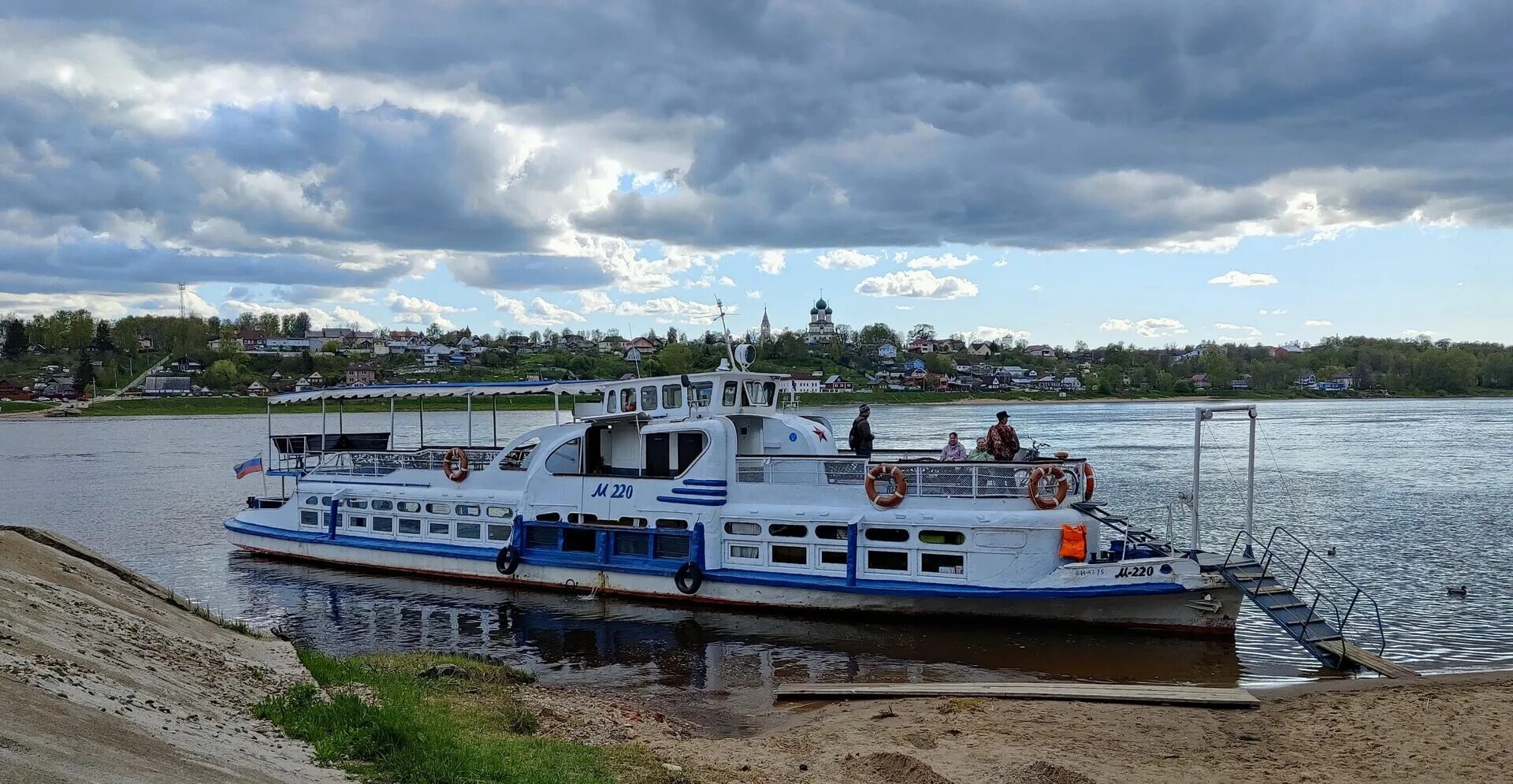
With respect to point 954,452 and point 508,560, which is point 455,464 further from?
point 954,452

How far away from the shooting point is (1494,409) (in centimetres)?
12825

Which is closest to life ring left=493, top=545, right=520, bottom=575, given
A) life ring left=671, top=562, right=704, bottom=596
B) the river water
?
the river water

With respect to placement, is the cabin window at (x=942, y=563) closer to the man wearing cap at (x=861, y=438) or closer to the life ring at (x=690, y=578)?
the man wearing cap at (x=861, y=438)

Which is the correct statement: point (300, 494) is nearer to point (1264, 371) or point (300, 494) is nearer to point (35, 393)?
point (35, 393)

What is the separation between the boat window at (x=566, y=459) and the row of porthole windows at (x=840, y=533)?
4.36 meters

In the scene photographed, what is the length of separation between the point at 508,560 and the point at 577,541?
1746 millimetres

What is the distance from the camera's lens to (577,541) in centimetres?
2423

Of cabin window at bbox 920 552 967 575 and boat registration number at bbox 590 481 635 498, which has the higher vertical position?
boat registration number at bbox 590 481 635 498

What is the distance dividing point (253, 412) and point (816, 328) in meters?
72.7

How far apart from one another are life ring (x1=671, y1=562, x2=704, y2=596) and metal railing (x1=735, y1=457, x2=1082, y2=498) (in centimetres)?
205

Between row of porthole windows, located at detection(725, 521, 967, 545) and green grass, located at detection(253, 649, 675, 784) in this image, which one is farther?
row of porthole windows, located at detection(725, 521, 967, 545)

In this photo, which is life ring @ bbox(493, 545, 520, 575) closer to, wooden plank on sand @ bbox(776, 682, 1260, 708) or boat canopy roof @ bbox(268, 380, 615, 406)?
boat canopy roof @ bbox(268, 380, 615, 406)

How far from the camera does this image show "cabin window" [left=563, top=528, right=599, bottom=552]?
24078mm

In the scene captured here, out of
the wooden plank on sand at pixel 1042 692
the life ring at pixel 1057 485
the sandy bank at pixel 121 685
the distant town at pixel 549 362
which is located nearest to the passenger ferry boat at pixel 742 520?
the life ring at pixel 1057 485
